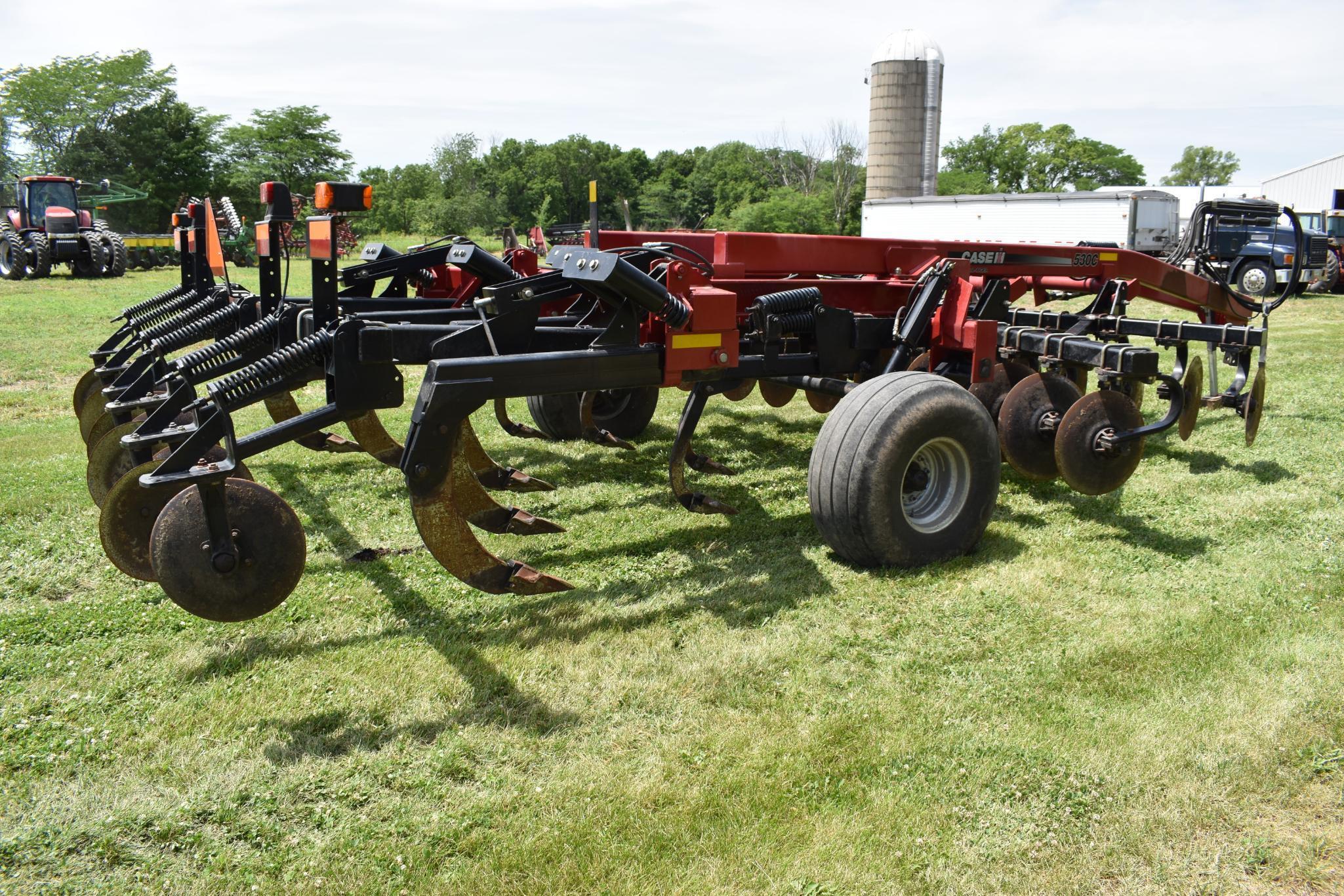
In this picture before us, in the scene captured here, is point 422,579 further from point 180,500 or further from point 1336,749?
point 1336,749

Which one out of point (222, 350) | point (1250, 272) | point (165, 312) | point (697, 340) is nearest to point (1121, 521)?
point (697, 340)

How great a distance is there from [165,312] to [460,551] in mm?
3898

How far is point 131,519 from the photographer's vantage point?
4145 millimetres

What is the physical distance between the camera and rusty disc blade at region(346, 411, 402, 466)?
6.62 m

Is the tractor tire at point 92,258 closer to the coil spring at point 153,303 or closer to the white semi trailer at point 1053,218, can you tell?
the white semi trailer at point 1053,218

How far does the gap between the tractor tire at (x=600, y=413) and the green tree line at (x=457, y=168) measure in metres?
37.5

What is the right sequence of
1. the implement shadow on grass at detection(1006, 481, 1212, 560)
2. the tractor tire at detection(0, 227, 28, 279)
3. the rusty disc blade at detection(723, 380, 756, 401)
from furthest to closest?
the tractor tire at detection(0, 227, 28, 279), the rusty disc blade at detection(723, 380, 756, 401), the implement shadow on grass at detection(1006, 481, 1212, 560)

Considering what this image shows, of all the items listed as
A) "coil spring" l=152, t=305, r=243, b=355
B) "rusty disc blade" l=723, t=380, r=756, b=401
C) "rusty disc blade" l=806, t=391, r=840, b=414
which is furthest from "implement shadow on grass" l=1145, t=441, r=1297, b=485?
"coil spring" l=152, t=305, r=243, b=355

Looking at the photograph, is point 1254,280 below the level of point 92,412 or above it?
above

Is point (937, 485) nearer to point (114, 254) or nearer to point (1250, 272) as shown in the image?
A: point (1250, 272)

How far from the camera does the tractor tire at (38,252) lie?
2488cm

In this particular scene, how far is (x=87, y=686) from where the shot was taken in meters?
3.86

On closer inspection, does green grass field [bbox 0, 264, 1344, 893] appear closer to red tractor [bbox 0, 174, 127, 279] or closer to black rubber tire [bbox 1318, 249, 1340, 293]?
black rubber tire [bbox 1318, 249, 1340, 293]

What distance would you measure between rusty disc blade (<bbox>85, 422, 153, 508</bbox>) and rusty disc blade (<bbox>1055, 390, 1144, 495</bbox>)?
4.94m
